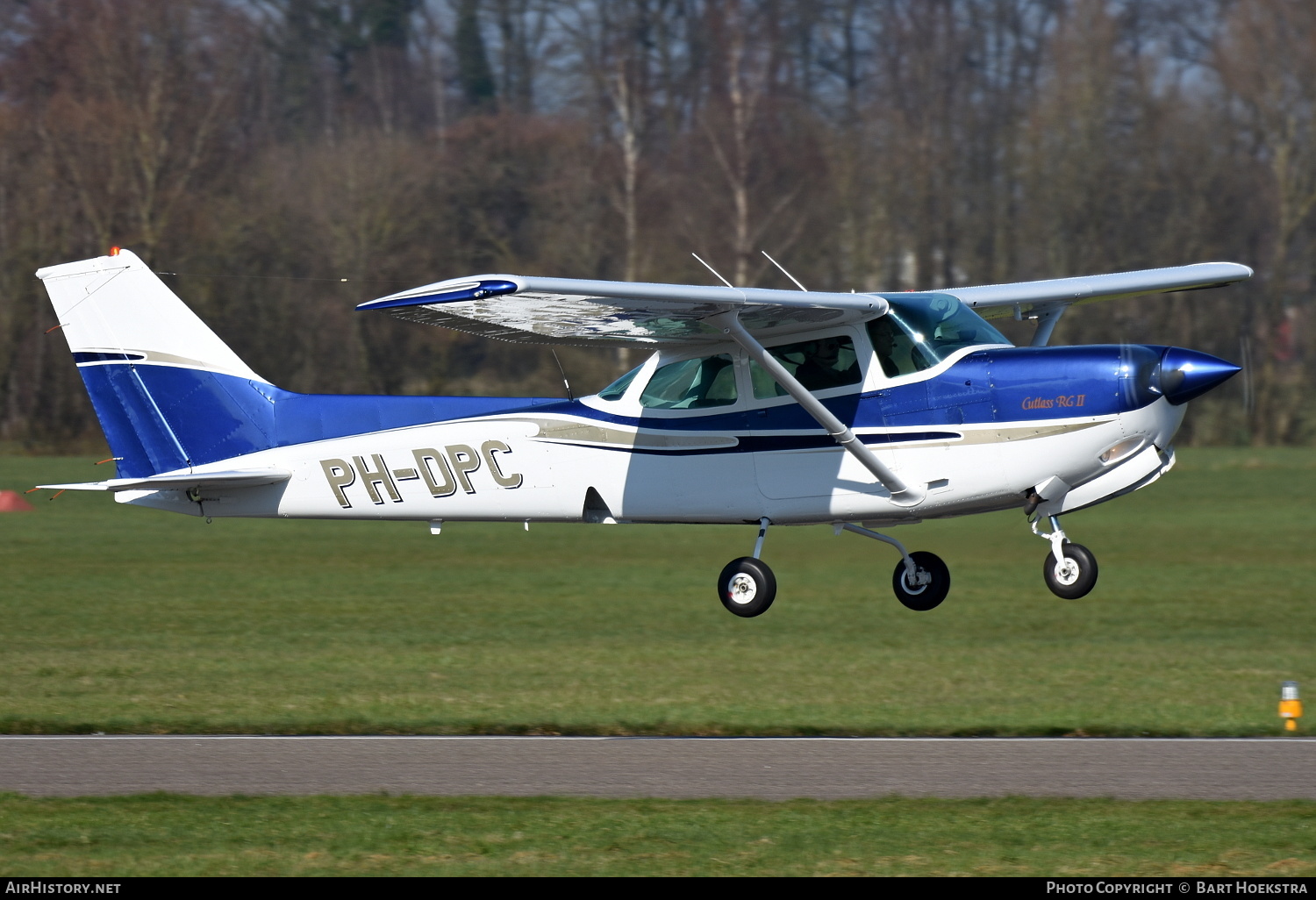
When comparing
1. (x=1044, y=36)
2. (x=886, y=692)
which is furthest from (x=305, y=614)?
(x=1044, y=36)

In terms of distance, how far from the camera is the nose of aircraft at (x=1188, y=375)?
11.7 m

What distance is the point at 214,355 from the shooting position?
1507 centimetres

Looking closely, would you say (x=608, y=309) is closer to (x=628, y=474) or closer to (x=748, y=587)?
(x=628, y=474)

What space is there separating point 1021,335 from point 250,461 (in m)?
27.9

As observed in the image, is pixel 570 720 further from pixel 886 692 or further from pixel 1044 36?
pixel 1044 36

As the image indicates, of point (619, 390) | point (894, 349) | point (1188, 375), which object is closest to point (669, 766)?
point (619, 390)

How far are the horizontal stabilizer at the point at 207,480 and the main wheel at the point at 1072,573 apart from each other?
6530 millimetres

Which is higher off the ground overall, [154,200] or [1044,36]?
[1044,36]

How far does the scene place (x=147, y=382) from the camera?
14.9 m

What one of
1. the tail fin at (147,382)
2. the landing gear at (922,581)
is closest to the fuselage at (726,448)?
the tail fin at (147,382)

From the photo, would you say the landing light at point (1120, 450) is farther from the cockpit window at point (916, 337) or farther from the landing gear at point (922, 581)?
the landing gear at point (922, 581)

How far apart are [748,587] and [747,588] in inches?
0.5

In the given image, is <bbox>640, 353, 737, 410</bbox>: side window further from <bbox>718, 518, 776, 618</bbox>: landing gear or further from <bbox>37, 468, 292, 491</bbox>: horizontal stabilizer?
<bbox>37, 468, 292, 491</bbox>: horizontal stabilizer

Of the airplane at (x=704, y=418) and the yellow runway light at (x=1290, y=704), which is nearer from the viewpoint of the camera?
the airplane at (x=704, y=418)
